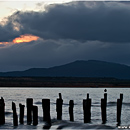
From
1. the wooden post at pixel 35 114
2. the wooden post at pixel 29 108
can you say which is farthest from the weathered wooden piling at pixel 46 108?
the wooden post at pixel 35 114

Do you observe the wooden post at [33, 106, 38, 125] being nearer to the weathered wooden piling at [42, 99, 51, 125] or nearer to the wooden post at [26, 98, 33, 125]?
the wooden post at [26, 98, 33, 125]

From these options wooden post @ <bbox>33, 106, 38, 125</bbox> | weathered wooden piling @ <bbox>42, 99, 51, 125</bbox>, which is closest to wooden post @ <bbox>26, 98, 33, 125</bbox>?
wooden post @ <bbox>33, 106, 38, 125</bbox>

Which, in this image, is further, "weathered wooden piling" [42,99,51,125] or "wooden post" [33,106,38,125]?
"weathered wooden piling" [42,99,51,125]

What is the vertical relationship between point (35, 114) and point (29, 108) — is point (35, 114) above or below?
below

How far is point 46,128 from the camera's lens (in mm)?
27109

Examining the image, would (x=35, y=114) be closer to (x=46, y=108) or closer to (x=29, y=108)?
(x=29, y=108)

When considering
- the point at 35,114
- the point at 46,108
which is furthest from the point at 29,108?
the point at 46,108

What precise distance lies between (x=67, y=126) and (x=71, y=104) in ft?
14.3

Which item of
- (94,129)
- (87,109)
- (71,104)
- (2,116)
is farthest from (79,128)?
(2,116)

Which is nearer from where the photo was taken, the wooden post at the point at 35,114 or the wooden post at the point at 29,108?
the wooden post at the point at 35,114

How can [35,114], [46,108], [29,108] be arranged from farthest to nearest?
[46,108]
[29,108]
[35,114]

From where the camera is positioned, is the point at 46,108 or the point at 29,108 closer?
the point at 29,108

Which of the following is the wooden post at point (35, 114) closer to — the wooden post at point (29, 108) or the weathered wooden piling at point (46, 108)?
the wooden post at point (29, 108)

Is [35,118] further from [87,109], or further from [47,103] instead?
[87,109]
